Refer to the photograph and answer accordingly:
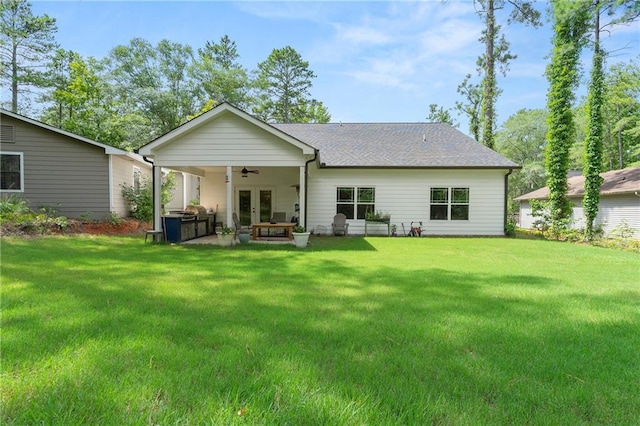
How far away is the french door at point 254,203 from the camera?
50.2ft

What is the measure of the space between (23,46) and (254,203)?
24610mm

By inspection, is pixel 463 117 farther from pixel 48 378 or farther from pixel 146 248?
pixel 48 378

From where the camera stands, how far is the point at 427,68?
559 inches

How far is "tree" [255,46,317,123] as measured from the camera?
3456 centimetres

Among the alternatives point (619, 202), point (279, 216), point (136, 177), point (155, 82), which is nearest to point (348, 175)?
point (279, 216)

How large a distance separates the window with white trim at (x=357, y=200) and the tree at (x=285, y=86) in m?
23.9

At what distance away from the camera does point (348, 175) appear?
13766mm

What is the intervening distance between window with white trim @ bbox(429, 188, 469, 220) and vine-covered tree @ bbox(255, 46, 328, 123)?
25.2 m

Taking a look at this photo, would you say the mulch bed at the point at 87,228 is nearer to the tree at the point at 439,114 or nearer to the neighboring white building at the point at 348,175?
the neighboring white building at the point at 348,175

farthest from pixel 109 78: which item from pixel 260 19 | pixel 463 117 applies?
pixel 463 117

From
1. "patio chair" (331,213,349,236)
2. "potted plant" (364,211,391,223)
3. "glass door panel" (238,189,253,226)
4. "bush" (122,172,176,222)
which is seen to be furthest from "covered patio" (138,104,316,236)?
"glass door panel" (238,189,253,226)

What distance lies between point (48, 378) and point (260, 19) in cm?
1140

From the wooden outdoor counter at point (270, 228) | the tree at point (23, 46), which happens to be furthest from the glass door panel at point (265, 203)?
the tree at point (23, 46)

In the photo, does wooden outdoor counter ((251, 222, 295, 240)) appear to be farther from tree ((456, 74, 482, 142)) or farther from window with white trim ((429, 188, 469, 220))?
tree ((456, 74, 482, 142))
